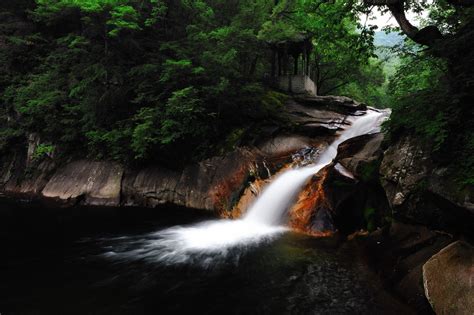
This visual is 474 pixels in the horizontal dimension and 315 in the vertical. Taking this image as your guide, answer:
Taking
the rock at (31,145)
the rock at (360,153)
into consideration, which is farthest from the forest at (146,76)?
the rock at (360,153)

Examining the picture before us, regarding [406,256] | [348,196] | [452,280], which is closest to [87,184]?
[348,196]

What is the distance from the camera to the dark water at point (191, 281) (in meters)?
5.86

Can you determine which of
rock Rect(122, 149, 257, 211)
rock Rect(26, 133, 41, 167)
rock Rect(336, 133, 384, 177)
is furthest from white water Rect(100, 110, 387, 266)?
rock Rect(26, 133, 41, 167)

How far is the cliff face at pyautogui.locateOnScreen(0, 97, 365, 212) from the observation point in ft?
44.8

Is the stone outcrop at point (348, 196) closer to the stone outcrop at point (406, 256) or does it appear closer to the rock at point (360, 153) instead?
the rock at point (360, 153)

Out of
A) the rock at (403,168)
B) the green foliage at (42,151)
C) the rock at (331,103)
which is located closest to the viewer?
the rock at (403,168)

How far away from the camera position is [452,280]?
4.83 m

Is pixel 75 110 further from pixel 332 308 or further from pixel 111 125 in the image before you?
pixel 332 308

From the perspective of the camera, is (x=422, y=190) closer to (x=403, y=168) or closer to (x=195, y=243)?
(x=403, y=168)

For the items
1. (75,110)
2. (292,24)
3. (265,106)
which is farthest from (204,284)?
(292,24)

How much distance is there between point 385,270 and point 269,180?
655 cm

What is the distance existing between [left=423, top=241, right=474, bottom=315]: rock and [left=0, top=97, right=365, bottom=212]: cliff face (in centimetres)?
818

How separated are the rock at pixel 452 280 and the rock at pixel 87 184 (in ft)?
44.3

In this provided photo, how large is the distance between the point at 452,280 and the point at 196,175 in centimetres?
1111
